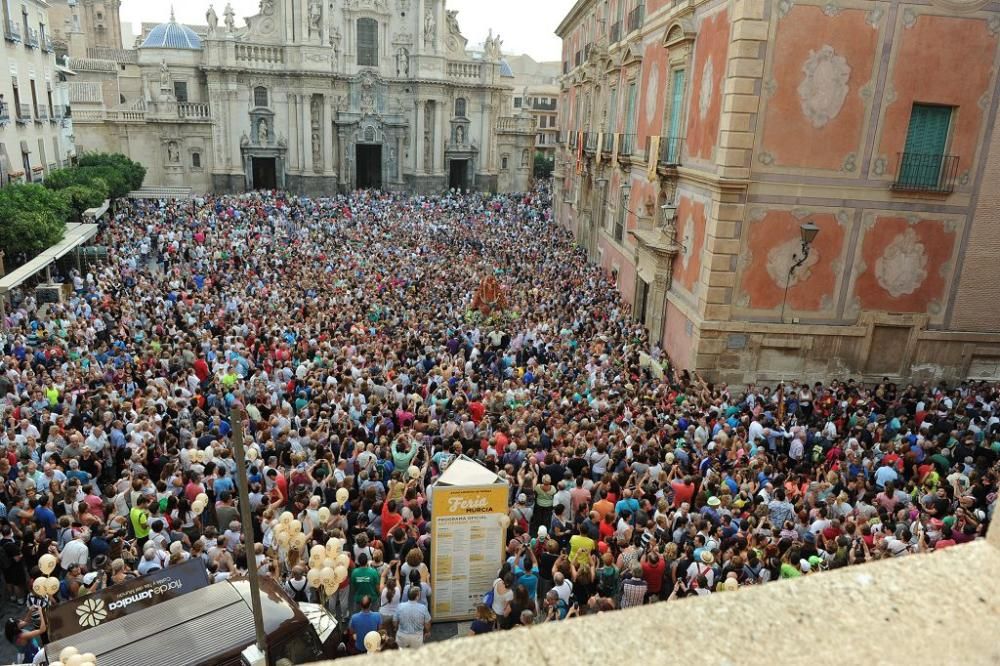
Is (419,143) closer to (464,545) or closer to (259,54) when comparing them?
(259,54)

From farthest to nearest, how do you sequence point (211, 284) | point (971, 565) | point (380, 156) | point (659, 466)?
point (380, 156) → point (211, 284) → point (659, 466) → point (971, 565)

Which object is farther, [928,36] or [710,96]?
[710,96]

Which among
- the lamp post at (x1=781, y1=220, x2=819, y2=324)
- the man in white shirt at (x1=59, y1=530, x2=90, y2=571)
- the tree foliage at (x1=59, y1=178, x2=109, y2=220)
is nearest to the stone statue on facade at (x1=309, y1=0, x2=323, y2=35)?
the tree foliage at (x1=59, y1=178, x2=109, y2=220)

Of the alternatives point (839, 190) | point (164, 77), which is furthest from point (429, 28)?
point (839, 190)

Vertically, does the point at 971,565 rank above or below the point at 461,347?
above

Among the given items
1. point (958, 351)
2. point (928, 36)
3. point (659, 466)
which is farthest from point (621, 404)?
point (928, 36)

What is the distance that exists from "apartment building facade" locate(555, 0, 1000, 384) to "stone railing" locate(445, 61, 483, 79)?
134ft

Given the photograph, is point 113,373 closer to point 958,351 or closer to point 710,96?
point 710,96

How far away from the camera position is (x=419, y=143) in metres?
56.0

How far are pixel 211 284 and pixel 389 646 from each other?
59.3 ft

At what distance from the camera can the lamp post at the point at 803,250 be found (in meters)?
15.2

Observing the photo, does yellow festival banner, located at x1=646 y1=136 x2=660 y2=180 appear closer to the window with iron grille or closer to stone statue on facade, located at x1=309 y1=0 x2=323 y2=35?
the window with iron grille

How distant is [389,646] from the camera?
310 inches

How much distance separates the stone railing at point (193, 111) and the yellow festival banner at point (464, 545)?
48574mm
